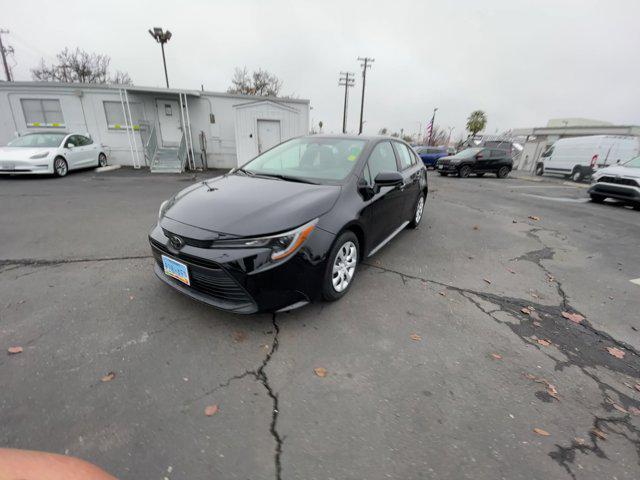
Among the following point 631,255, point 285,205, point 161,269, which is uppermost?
point 285,205

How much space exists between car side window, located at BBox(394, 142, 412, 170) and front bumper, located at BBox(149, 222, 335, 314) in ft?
7.91

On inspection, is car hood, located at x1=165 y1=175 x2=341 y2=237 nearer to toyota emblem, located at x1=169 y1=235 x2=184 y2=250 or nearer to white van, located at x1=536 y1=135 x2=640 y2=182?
toyota emblem, located at x1=169 y1=235 x2=184 y2=250

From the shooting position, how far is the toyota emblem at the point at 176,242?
2350 millimetres

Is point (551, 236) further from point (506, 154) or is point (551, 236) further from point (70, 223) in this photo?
point (506, 154)

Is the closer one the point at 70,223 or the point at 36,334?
the point at 36,334

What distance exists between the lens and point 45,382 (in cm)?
195

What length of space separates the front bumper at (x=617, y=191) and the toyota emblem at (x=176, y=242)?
10880 mm

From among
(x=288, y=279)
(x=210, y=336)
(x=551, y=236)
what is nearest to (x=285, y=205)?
(x=288, y=279)

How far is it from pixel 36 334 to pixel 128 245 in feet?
6.50

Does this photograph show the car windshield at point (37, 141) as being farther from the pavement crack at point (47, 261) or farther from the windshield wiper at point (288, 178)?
the windshield wiper at point (288, 178)

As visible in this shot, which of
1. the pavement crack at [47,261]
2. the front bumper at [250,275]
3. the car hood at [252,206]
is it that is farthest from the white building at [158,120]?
the front bumper at [250,275]

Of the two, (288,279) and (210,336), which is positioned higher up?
(288,279)

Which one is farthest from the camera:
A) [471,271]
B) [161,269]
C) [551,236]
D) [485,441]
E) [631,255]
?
[551,236]

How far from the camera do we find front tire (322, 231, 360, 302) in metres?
2.62
